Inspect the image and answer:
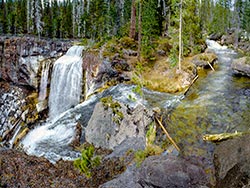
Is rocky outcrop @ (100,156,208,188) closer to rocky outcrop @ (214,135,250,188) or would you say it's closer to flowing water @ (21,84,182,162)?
rocky outcrop @ (214,135,250,188)

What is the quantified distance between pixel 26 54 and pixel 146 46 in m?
14.1

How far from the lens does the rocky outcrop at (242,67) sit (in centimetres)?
2258

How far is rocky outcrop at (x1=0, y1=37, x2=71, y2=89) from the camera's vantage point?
3057 cm

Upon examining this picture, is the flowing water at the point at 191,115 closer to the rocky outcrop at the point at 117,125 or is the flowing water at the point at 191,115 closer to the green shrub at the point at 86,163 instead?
the rocky outcrop at the point at 117,125

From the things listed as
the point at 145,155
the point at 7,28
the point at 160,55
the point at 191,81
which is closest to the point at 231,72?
the point at 191,81

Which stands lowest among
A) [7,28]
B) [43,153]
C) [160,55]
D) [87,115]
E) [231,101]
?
[43,153]

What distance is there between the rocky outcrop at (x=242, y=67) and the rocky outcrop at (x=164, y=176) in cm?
1572

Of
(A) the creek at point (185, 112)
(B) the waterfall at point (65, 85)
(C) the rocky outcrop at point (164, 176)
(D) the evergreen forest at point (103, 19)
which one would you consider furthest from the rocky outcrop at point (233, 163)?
(B) the waterfall at point (65, 85)

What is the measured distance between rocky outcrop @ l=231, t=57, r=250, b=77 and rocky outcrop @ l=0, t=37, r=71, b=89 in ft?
60.1

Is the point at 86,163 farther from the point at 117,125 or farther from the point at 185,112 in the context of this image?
the point at 185,112

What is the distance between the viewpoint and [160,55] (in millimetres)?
27828

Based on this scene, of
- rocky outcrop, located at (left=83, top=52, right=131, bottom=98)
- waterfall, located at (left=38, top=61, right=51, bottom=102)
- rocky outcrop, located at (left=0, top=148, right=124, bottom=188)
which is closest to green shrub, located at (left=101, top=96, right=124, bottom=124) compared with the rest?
rocky outcrop, located at (left=0, top=148, right=124, bottom=188)

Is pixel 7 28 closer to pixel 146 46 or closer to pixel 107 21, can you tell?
pixel 107 21

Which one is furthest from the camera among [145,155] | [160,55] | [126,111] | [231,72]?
[160,55]
